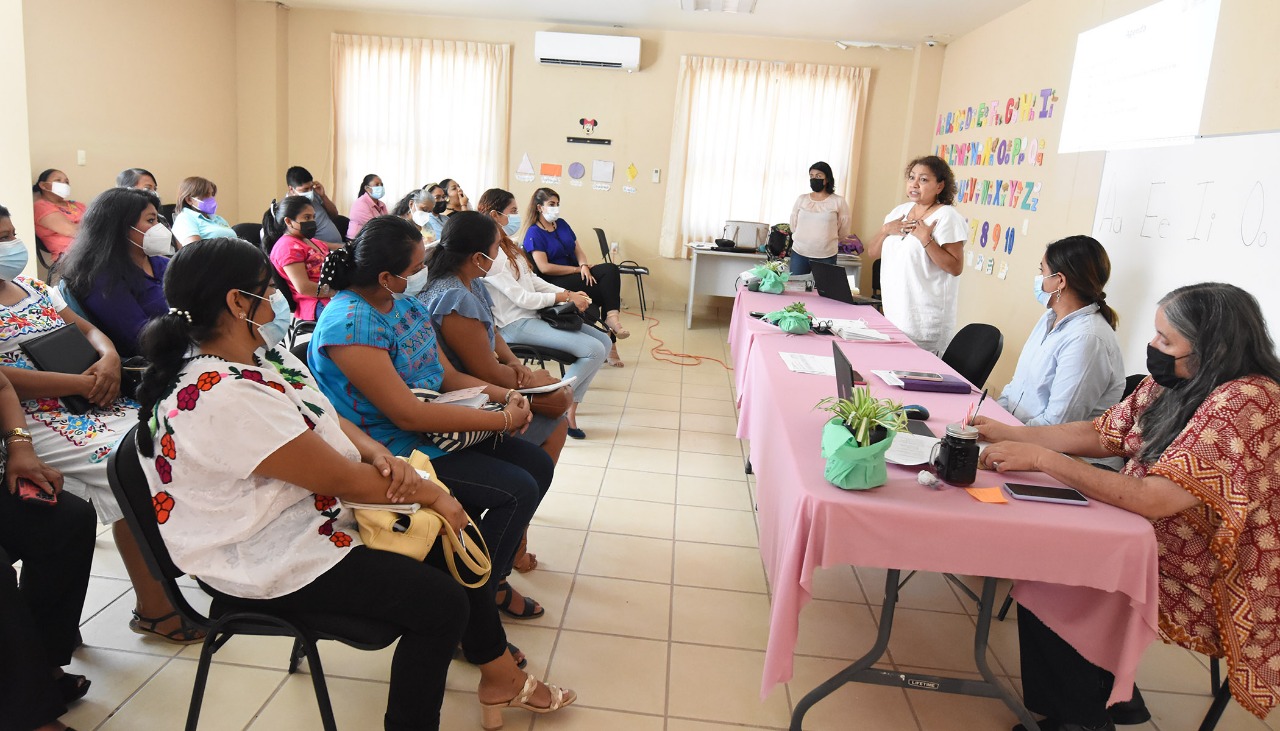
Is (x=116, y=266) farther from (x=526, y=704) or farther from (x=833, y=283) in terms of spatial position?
(x=833, y=283)

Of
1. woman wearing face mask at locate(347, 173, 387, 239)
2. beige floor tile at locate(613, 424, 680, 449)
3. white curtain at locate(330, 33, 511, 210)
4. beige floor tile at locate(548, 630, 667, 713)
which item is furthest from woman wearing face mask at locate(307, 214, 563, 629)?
white curtain at locate(330, 33, 511, 210)

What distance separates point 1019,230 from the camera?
209 inches

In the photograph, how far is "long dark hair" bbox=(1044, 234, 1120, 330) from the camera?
8.35 ft

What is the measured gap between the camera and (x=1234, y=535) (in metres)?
1.65

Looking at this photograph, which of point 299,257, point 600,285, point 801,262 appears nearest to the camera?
point 299,257

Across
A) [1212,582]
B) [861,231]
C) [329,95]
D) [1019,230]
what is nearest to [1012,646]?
[1212,582]

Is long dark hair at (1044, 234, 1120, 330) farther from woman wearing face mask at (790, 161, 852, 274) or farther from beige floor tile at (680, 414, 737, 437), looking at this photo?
woman wearing face mask at (790, 161, 852, 274)

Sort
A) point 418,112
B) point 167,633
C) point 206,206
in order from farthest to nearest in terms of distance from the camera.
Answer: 1. point 418,112
2. point 206,206
3. point 167,633

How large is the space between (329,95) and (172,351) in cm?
704

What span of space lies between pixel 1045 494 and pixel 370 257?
→ 1727 mm

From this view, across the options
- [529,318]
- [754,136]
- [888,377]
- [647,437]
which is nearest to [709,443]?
[647,437]

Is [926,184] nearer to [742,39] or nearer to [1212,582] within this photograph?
[1212,582]

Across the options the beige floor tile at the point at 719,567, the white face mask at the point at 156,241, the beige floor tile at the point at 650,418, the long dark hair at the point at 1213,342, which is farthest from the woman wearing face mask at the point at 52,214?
the long dark hair at the point at 1213,342

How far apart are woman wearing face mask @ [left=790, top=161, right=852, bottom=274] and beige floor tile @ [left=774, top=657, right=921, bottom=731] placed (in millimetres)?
4581
